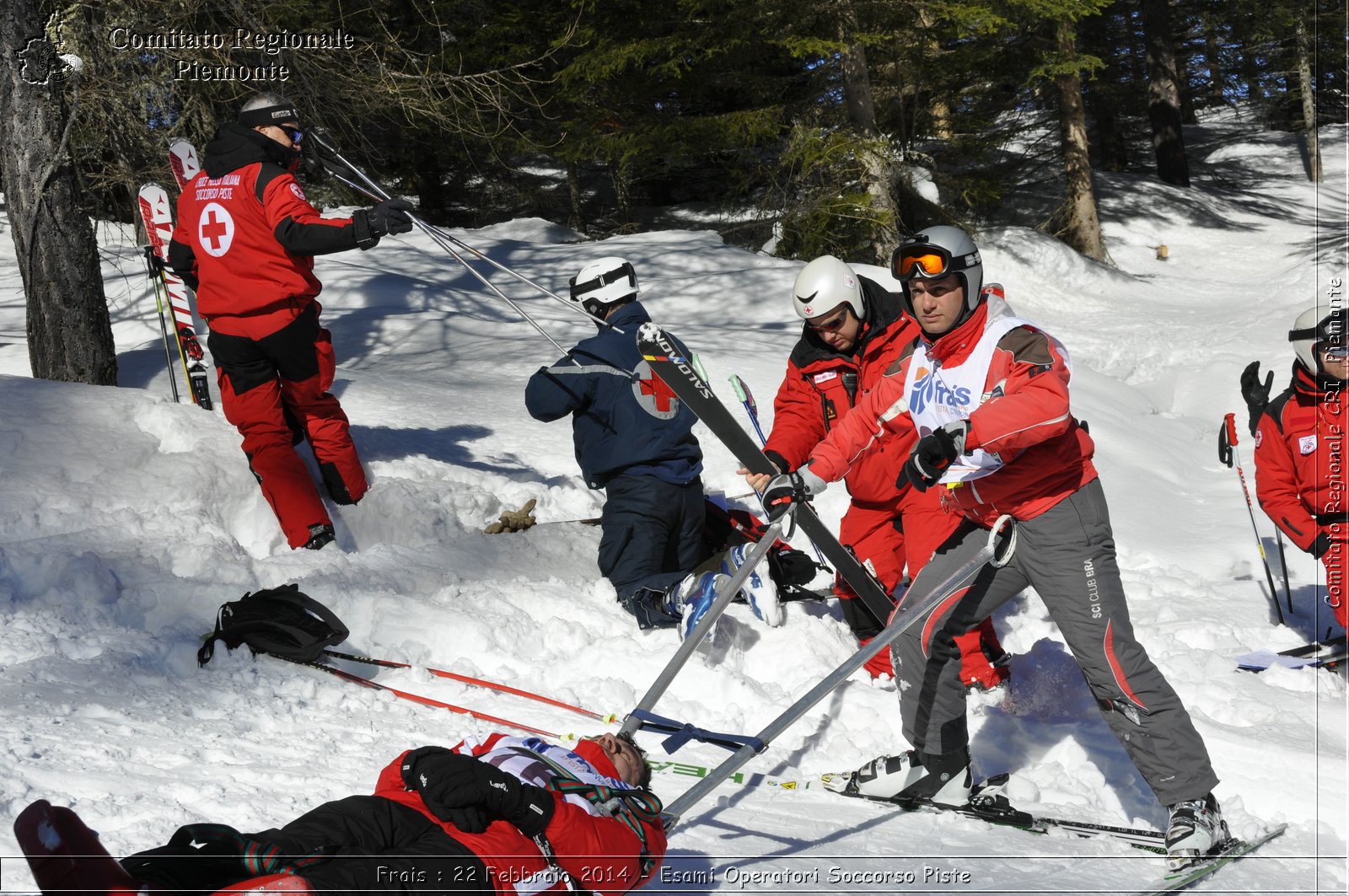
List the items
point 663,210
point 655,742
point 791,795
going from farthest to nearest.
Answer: point 663,210
point 655,742
point 791,795

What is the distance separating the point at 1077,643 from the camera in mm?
4043

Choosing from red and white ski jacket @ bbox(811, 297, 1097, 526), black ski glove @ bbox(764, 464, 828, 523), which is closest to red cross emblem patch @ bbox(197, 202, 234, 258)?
black ski glove @ bbox(764, 464, 828, 523)

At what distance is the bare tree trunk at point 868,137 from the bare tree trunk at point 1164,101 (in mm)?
11096

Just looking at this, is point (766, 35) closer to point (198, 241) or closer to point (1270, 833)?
point (198, 241)

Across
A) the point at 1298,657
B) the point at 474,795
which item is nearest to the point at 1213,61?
the point at 1298,657

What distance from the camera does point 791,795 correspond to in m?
4.39

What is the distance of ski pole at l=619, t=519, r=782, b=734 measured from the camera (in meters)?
3.99

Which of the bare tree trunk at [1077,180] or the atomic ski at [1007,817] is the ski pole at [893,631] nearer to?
the atomic ski at [1007,817]

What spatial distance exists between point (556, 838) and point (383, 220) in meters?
3.42

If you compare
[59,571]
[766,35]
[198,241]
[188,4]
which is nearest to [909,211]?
[766,35]

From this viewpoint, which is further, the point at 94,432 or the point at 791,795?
the point at 94,432

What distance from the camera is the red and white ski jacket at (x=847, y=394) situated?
5457 mm

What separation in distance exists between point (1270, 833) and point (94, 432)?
5916mm

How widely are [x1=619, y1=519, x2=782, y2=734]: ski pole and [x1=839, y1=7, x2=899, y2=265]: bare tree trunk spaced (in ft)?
38.2
